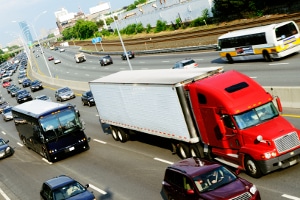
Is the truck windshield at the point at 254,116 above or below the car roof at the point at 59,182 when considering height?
above

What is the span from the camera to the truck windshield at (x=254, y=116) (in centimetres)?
1439

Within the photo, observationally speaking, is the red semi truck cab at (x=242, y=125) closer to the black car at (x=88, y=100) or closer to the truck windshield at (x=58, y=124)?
the truck windshield at (x=58, y=124)

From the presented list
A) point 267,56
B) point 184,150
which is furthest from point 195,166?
point 267,56

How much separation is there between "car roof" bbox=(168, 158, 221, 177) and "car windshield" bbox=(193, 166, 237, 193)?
0.15m

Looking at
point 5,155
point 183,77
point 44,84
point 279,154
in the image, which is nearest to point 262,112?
point 279,154

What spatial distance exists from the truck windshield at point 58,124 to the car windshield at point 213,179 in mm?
13352

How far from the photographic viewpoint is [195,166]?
41.3ft

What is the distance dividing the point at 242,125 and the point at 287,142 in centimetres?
160

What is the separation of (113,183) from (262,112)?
717 cm

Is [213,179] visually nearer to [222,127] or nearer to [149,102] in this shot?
[222,127]

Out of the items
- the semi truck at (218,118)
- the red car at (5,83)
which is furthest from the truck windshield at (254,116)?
the red car at (5,83)

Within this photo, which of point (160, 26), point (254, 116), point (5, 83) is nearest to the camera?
point (254, 116)

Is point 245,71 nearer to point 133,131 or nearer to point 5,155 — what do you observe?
point 133,131

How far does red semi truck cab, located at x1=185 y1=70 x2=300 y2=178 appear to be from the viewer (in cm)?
1346
